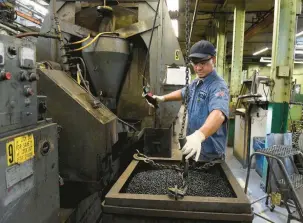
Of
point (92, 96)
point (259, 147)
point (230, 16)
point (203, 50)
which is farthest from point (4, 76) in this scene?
point (230, 16)

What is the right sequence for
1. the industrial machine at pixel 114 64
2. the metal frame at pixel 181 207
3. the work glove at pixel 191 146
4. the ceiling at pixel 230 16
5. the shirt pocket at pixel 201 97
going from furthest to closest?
the ceiling at pixel 230 16 → the industrial machine at pixel 114 64 → the shirt pocket at pixel 201 97 → the work glove at pixel 191 146 → the metal frame at pixel 181 207

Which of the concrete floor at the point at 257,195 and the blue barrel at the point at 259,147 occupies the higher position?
the blue barrel at the point at 259,147

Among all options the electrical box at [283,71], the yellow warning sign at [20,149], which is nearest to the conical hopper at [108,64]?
the yellow warning sign at [20,149]

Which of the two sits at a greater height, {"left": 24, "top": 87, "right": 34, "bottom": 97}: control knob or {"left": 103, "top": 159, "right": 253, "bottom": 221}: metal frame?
{"left": 24, "top": 87, "right": 34, "bottom": 97}: control knob

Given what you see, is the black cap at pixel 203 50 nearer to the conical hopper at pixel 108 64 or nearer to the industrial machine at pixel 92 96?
the industrial machine at pixel 92 96

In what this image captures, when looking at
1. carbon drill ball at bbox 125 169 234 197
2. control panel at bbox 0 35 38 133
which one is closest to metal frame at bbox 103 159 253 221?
carbon drill ball at bbox 125 169 234 197

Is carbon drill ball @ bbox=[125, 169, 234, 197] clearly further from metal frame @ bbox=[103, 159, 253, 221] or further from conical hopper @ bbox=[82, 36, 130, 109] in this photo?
conical hopper @ bbox=[82, 36, 130, 109]

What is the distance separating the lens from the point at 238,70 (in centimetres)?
570

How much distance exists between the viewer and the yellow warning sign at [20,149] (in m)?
1.05

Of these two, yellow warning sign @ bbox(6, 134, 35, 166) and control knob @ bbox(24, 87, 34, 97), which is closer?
yellow warning sign @ bbox(6, 134, 35, 166)

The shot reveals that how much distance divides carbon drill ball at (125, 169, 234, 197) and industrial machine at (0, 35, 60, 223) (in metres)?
0.47

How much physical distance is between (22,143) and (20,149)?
0.03 metres

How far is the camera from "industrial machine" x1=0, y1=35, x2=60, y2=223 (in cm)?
104

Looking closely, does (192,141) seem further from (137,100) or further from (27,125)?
(137,100)
